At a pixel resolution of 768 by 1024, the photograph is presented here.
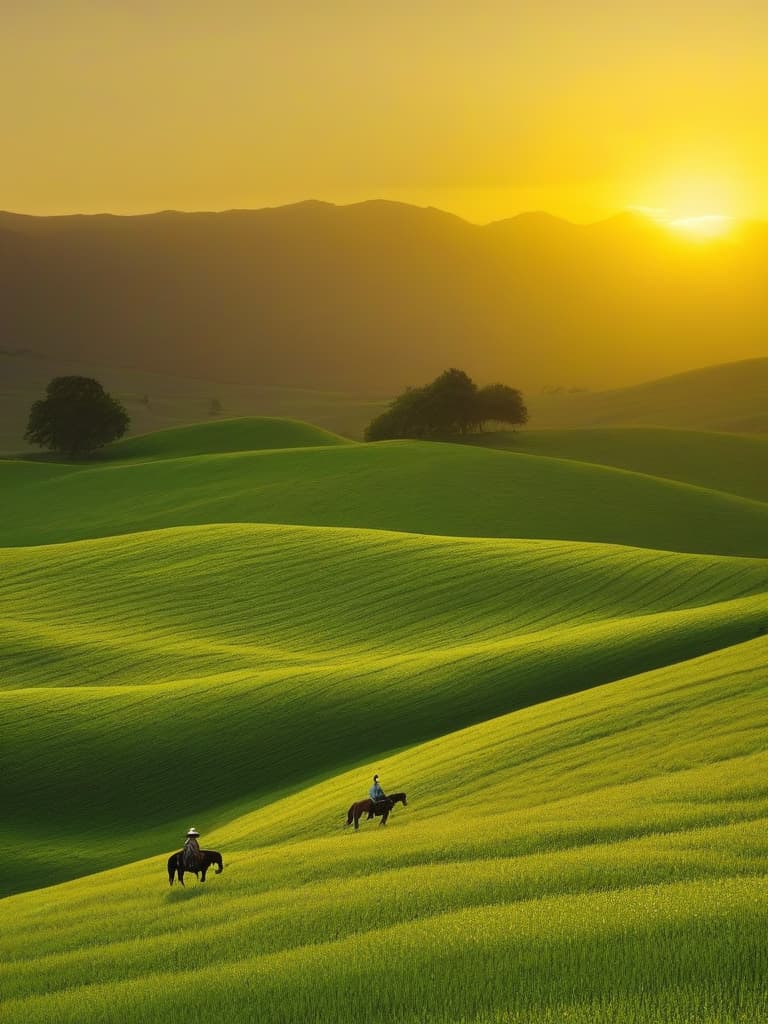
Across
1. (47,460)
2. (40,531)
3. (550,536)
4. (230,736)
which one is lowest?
(230,736)

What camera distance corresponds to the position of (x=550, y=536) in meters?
65.2

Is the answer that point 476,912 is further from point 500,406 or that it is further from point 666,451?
point 500,406

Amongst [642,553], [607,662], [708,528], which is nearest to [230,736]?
[607,662]

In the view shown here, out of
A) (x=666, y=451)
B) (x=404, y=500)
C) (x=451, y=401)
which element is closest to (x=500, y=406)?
(x=451, y=401)

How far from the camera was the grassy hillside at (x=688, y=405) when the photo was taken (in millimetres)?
163875

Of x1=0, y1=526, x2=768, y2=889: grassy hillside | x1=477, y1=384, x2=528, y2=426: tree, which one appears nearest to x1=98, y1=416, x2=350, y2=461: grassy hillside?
x1=477, y1=384, x2=528, y2=426: tree

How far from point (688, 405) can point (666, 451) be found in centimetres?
6601

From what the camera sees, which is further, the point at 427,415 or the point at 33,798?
the point at 427,415

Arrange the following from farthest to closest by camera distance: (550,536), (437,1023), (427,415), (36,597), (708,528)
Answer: (427,415), (708,528), (550,536), (36,597), (437,1023)

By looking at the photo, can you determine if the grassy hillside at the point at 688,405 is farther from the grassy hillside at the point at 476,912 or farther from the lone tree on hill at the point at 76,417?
the grassy hillside at the point at 476,912

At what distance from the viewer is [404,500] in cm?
7300

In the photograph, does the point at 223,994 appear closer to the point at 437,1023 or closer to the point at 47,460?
the point at 437,1023

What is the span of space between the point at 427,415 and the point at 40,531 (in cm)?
5095

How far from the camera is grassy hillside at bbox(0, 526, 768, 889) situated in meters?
27.7
